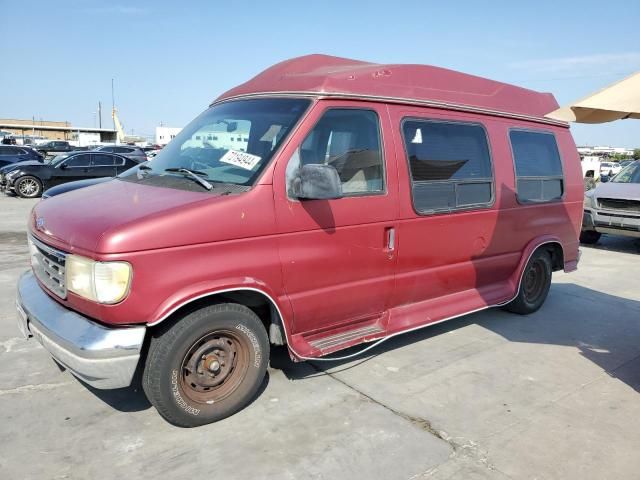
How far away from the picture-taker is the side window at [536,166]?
538 cm

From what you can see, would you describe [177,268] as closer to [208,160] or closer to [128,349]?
[128,349]

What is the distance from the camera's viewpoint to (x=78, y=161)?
17.0m

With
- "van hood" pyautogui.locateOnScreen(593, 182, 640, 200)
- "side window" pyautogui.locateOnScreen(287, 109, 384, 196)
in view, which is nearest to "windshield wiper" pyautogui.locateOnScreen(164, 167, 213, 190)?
"side window" pyautogui.locateOnScreen(287, 109, 384, 196)

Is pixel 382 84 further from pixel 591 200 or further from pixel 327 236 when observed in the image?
pixel 591 200

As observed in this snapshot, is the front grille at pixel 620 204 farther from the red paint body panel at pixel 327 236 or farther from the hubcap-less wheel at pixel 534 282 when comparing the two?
the red paint body panel at pixel 327 236

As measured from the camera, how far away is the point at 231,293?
339 cm

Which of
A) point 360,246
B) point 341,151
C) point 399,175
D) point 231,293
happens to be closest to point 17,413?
point 231,293

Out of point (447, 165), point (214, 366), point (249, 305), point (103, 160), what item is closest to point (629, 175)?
point (447, 165)

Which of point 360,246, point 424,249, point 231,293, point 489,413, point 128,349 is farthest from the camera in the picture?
point 424,249

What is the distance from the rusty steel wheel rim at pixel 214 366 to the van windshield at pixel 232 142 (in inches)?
41.3

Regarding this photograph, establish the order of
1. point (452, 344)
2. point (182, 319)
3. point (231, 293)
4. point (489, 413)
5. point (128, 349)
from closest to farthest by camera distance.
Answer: point (128, 349) < point (182, 319) < point (231, 293) < point (489, 413) < point (452, 344)

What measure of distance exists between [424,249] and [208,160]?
1899mm

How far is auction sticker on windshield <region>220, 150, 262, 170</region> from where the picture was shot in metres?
3.57

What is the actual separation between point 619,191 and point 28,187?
54.3 feet
